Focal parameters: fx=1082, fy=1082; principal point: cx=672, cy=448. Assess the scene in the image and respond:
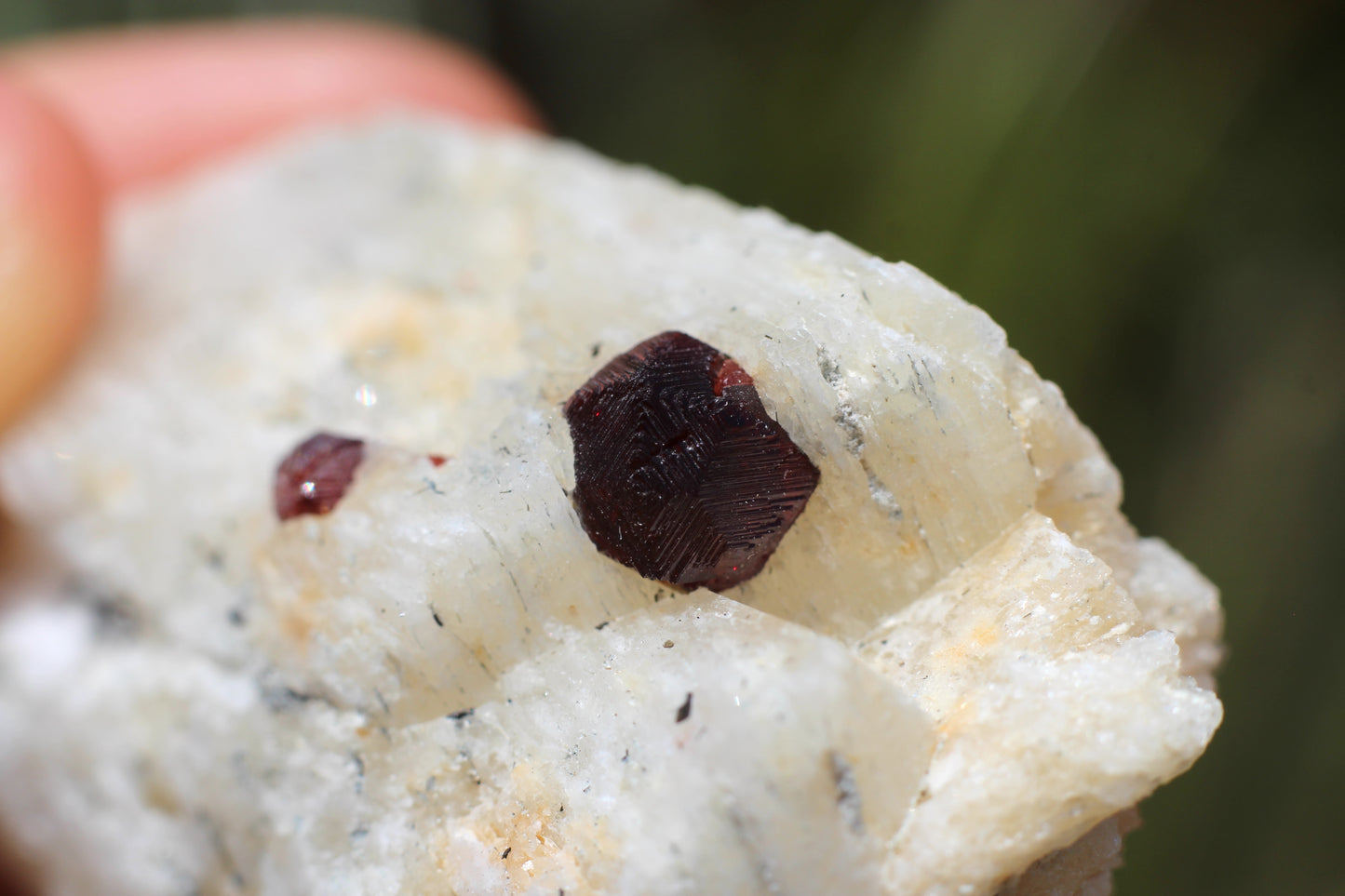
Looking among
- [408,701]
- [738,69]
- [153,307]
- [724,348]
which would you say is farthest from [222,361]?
[738,69]

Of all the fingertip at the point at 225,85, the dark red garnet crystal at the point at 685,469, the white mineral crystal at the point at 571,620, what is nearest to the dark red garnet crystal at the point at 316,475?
the white mineral crystal at the point at 571,620

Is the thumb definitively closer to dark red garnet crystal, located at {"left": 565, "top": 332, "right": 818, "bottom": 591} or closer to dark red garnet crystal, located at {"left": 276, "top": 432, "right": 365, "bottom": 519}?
dark red garnet crystal, located at {"left": 276, "top": 432, "right": 365, "bottom": 519}

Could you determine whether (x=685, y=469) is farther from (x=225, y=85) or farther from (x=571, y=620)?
(x=225, y=85)

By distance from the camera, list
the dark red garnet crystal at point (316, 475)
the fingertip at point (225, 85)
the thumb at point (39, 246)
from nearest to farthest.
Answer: the dark red garnet crystal at point (316, 475)
the thumb at point (39, 246)
the fingertip at point (225, 85)

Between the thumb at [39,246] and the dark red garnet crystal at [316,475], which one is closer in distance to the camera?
the dark red garnet crystal at [316,475]

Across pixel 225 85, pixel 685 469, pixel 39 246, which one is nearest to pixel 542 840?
pixel 685 469

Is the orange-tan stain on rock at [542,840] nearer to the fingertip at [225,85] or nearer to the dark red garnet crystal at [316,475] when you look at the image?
the dark red garnet crystal at [316,475]
